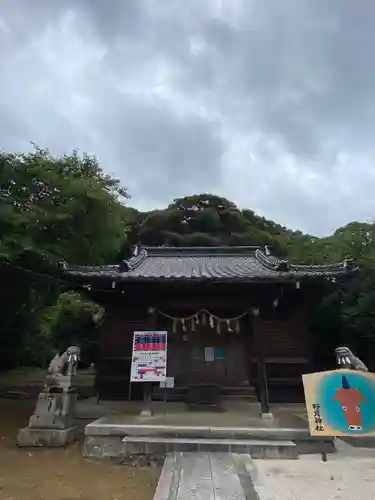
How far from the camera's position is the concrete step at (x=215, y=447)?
7102mm

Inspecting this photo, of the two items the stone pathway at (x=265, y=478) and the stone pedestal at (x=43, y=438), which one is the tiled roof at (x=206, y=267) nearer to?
the stone pedestal at (x=43, y=438)

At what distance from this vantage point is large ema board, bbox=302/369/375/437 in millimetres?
A: 6574

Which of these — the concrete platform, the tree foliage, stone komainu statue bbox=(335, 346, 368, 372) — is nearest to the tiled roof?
Result: the tree foliage

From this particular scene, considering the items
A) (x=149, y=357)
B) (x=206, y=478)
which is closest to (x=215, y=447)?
(x=206, y=478)

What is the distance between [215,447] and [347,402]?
255 centimetres

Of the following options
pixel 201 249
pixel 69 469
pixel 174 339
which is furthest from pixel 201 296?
pixel 201 249

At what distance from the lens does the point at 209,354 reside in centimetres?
1166

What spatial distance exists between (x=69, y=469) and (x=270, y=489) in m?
3.54

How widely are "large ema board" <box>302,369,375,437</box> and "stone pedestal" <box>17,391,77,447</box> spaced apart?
16.8 feet

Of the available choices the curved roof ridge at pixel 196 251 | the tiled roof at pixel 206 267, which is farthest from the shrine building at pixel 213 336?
the curved roof ridge at pixel 196 251

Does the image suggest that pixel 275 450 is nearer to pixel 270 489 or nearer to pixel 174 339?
pixel 270 489

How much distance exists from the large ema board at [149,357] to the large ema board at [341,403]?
3.53m

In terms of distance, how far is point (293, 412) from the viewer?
10086mm

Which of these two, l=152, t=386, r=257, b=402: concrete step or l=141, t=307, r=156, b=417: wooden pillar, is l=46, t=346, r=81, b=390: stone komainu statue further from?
l=152, t=386, r=257, b=402: concrete step
